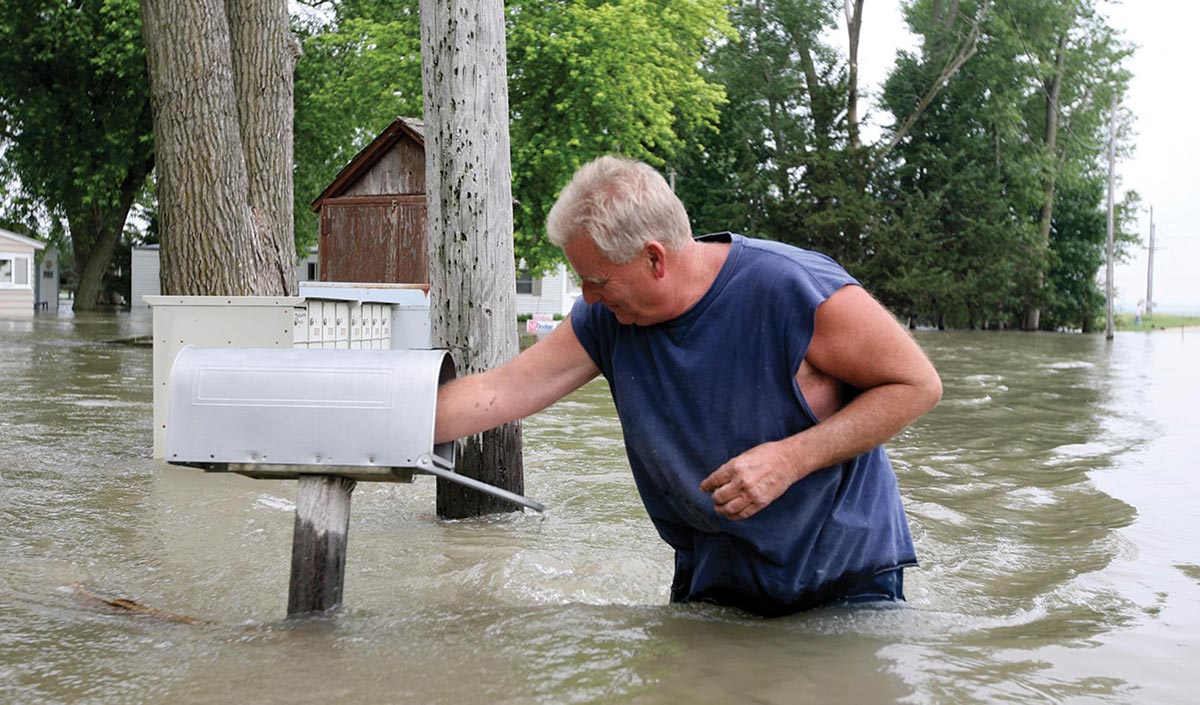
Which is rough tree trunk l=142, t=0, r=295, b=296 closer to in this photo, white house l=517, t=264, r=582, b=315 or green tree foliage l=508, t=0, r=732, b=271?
green tree foliage l=508, t=0, r=732, b=271

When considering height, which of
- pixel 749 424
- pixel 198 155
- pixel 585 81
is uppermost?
pixel 585 81

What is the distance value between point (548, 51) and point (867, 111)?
66.2ft

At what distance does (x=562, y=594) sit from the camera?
4777mm

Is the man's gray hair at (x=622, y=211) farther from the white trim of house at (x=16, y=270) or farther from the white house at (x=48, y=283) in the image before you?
the white house at (x=48, y=283)

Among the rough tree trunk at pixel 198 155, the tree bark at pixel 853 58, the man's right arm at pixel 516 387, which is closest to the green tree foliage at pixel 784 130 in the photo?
the tree bark at pixel 853 58

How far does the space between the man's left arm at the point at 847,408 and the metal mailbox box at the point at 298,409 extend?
0.78 metres

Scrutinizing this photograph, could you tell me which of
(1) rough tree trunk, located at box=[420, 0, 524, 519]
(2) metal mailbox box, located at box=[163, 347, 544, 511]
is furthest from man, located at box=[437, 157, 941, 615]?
(1) rough tree trunk, located at box=[420, 0, 524, 519]

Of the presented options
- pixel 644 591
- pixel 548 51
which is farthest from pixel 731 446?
pixel 548 51

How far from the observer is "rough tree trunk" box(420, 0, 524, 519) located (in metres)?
6.11

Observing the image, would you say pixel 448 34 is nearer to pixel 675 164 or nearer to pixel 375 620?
pixel 375 620

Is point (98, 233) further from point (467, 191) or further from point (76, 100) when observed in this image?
point (467, 191)

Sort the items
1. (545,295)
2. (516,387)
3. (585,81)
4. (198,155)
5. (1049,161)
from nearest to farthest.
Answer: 1. (516,387)
2. (198,155)
3. (585,81)
4. (1049,161)
5. (545,295)

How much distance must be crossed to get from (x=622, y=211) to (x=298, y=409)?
1.00 metres

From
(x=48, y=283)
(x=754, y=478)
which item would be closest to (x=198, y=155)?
(x=754, y=478)
